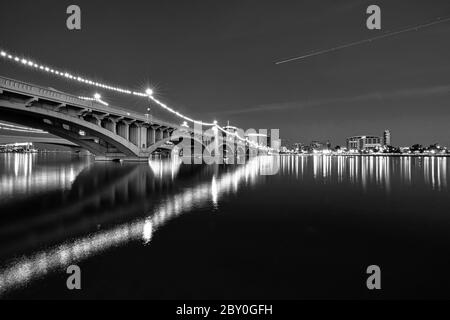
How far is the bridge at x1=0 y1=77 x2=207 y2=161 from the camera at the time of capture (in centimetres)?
2589

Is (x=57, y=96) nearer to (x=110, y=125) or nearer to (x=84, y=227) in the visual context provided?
(x=110, y=125)

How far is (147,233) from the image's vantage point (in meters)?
7.28

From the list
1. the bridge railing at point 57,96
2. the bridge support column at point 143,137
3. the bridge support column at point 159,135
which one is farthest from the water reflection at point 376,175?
the bridge railing at point 57,96

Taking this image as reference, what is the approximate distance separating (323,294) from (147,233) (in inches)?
184

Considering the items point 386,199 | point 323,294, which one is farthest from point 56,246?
point 386,199

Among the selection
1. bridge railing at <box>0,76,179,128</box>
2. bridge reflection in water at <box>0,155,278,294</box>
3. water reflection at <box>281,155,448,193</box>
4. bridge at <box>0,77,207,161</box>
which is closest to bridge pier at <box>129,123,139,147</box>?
bridge at <box>0,77,207,161</box>

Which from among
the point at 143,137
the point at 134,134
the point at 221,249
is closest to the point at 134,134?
the point at 134,134

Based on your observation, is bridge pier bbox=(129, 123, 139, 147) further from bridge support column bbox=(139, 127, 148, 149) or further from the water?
the water

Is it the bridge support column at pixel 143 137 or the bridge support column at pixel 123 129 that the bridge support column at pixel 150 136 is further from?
the bridge support column at pixel 123 129

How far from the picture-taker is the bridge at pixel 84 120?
84.9ft

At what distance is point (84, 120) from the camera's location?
109 ft

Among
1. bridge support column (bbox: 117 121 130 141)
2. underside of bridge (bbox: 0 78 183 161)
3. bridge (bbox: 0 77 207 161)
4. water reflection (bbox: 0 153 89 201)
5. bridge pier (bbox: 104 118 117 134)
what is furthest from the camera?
bridge support column (bbox: 117 121 130 141)

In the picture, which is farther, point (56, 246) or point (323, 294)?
point (56, 246)

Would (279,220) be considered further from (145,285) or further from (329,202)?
(145,285)
